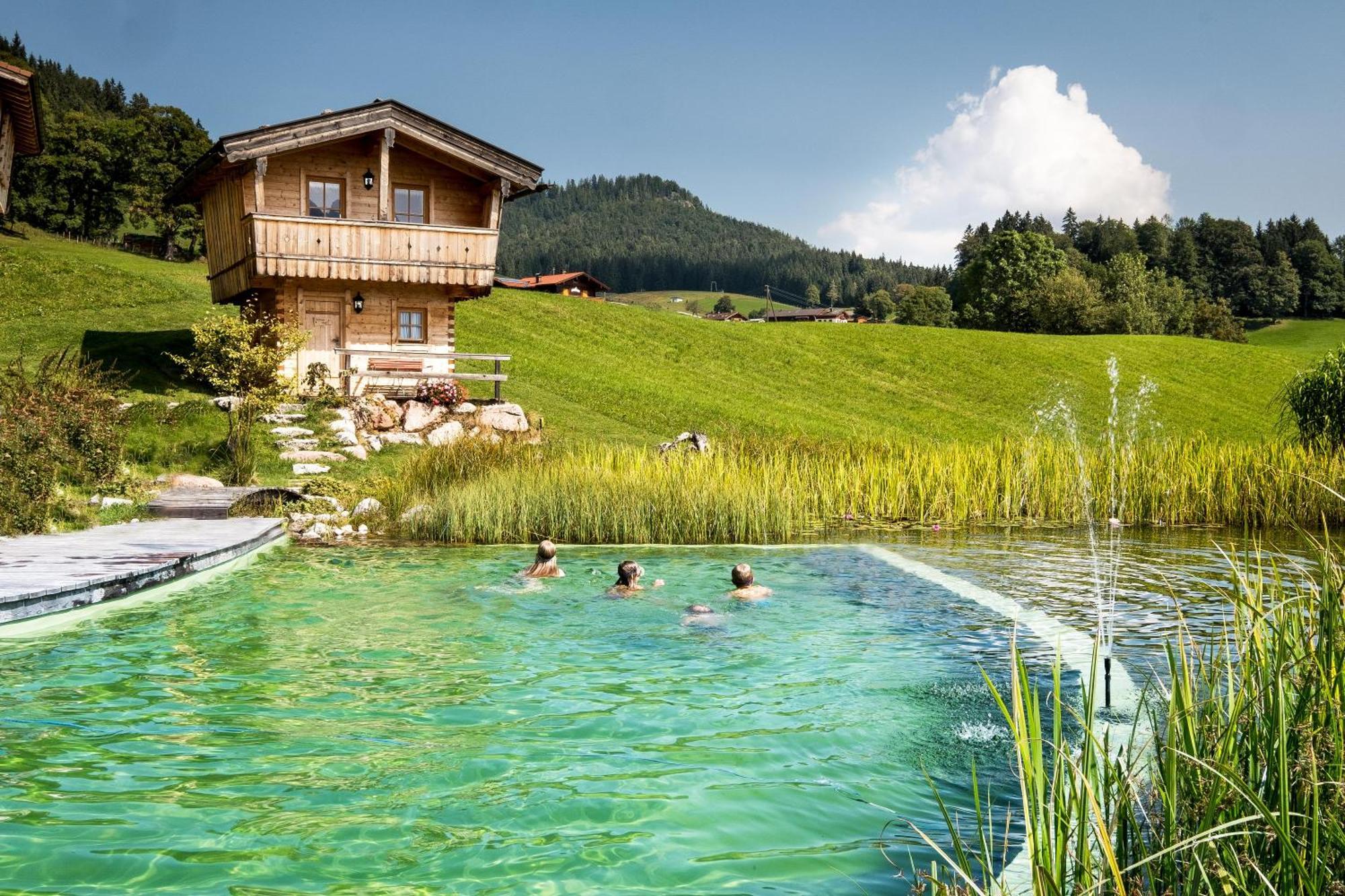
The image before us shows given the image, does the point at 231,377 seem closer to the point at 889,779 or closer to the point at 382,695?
the point at 382,695

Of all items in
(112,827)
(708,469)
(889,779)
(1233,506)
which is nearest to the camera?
(112,827)

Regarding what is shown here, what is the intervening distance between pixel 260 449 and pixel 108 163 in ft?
172

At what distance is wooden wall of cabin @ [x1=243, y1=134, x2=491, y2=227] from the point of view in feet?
87.8

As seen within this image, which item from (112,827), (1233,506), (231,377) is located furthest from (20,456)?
(1233,506)

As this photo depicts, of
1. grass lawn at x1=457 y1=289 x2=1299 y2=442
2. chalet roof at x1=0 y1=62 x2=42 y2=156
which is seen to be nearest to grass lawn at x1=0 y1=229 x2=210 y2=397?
chalet roof at x1=0 y1=62 x2=42 y2=156

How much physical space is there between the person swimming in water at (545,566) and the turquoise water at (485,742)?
1.99 ft

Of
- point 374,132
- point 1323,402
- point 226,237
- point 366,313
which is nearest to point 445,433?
point 366,313

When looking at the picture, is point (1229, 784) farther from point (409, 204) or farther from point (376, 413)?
point (409, 204)

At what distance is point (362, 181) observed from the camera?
27531 millimetres

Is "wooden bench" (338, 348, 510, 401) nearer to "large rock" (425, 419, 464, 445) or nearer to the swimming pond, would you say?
"large rock" (425, 419, 464, 445)

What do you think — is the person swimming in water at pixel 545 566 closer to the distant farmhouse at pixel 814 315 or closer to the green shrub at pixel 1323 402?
the green shrub at pixel 1323 402

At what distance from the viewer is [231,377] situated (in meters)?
22.3

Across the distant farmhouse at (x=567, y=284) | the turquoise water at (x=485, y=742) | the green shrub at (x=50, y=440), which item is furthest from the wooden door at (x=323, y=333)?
the distant farmhouse at (x=567, y=284)

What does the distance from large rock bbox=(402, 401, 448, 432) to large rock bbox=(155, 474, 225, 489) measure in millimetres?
5640
